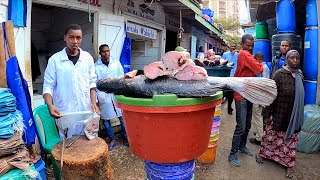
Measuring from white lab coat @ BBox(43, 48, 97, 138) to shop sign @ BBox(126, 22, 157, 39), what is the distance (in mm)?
2851

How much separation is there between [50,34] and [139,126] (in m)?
6.50

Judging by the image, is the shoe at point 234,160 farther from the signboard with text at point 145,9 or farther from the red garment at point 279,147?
the signboard with text at point 145,9

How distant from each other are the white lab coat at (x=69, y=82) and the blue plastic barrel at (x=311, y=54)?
13.4 feet

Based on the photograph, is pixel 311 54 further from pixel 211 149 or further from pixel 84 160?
pixel 84 160

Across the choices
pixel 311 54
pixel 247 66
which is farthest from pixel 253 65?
pixel 311 54

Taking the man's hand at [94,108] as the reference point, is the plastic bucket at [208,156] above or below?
below

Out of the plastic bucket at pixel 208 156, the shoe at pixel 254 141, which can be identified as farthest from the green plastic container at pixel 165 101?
the shoe at pixel 254 141

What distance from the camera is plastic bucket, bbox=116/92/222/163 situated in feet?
4.38

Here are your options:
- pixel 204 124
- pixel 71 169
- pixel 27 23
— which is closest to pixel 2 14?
pixel 27 23

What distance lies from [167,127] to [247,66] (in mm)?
2496

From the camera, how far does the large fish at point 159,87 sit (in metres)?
1.34

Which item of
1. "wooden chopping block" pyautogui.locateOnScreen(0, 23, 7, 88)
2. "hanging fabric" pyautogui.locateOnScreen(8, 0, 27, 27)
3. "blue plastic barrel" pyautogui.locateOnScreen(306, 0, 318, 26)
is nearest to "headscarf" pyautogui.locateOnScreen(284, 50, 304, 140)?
"blue plastic barrel" pyautogui.locateOnScreen(306, 0, 318, 26)

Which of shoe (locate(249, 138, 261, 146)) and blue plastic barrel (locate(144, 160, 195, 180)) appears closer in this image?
blue plastic barrel (locate(144, 160, 195, 180))

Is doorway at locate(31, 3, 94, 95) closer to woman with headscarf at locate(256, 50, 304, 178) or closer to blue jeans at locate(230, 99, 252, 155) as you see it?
blue jeans at locate(230, 99, 252, 155)
